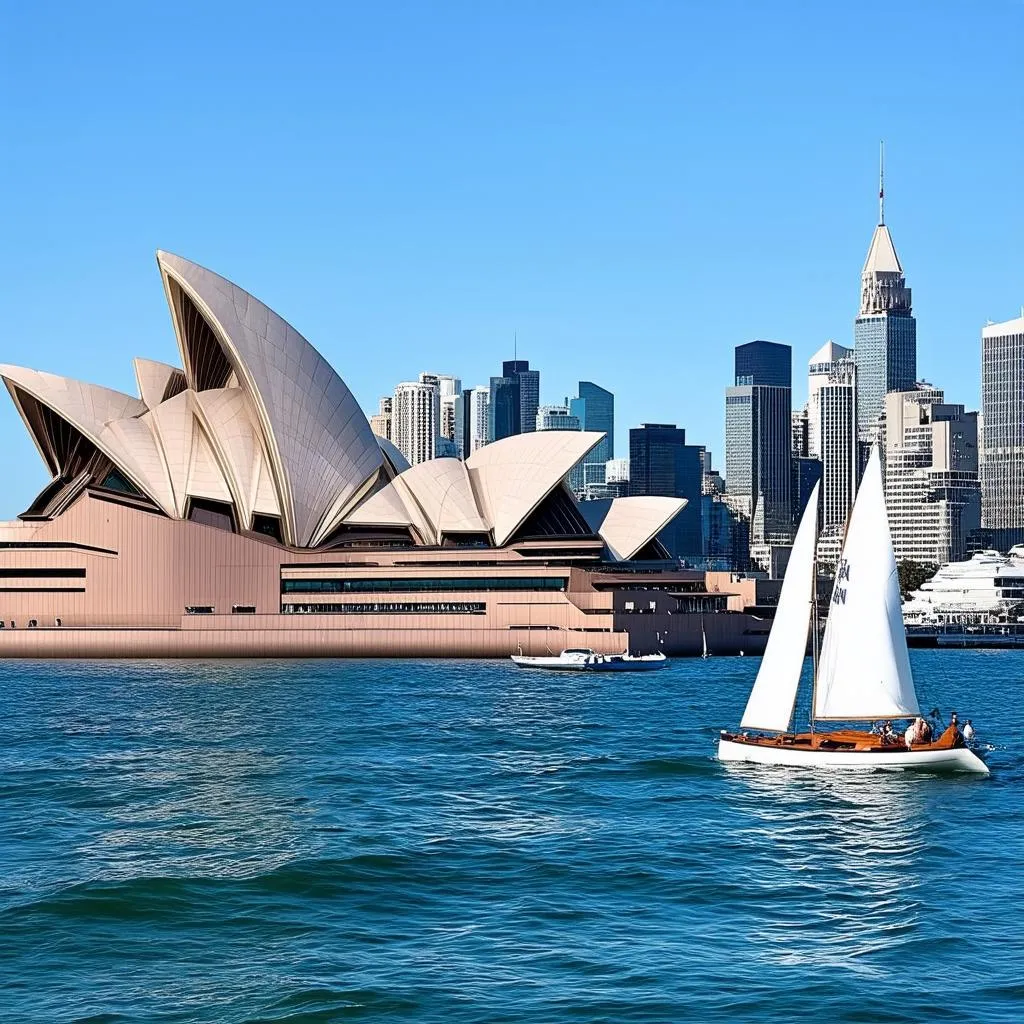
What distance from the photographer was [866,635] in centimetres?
4053

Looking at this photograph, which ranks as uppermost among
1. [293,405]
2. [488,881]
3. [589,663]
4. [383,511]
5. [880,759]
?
[293,405]

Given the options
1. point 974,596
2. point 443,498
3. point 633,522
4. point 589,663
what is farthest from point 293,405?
point 974,596

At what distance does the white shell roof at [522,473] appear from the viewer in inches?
3910

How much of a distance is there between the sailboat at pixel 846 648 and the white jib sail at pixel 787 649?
0.08 feet

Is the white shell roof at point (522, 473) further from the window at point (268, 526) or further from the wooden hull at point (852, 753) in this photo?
the wooden hull at point (852, 753)

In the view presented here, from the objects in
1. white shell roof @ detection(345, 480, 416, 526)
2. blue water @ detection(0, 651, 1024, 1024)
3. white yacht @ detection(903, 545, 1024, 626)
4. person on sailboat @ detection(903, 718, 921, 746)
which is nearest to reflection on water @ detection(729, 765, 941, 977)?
blue water @ detection(0, 651, 1024, 1024)

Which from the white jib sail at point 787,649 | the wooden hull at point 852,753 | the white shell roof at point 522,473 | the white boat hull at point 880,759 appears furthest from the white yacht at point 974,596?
the white boat hull at point 880,759

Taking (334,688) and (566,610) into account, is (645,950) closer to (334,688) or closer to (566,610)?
(334,688)

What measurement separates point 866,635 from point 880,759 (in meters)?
3.64

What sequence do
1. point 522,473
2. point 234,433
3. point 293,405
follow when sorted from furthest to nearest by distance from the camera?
point 522,473 → point 234,433 → point 293,405

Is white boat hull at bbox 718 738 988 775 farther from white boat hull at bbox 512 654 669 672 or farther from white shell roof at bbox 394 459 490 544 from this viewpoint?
white shell roof at bbox 394 459 490 544

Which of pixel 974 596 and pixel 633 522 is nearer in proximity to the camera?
pixel 633 522

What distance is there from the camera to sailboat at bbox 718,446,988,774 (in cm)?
4025

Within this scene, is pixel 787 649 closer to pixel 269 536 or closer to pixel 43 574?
pixel 269 536
